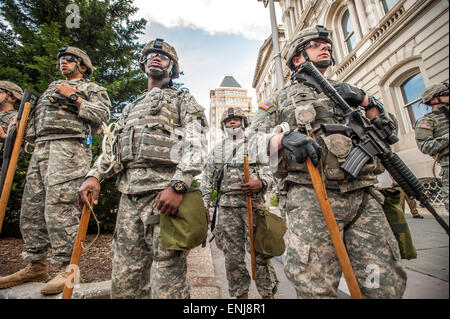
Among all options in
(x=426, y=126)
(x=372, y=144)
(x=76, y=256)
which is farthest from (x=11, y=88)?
(x=426, y=126)

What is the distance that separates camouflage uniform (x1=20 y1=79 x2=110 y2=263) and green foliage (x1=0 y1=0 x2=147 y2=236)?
2.26 metres

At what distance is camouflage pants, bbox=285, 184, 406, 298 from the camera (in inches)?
45.8

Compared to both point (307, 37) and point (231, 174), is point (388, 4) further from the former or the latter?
point (231, 174)

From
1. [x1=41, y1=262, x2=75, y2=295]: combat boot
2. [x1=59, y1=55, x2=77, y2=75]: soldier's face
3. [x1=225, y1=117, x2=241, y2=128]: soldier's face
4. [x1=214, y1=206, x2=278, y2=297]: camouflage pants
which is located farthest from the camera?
[x1=225, y1=117, x2=241, y2=128]: soldier's face

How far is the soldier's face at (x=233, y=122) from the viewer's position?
Answer: 3.87 m

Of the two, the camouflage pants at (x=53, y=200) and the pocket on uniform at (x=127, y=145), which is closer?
the pocket on uniform at (x=127, y=145)

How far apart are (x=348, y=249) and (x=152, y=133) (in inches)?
69.5

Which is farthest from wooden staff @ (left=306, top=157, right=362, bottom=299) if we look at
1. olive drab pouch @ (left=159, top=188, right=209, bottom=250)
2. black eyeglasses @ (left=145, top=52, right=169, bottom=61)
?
black eyeglasses @ (left=145, top=52, right=169, bottom=61)

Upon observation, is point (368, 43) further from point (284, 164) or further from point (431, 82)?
point (284, 164)

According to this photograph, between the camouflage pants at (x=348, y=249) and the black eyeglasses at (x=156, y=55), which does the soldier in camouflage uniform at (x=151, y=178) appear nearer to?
the black eyeglasses at (x=156, y=55)

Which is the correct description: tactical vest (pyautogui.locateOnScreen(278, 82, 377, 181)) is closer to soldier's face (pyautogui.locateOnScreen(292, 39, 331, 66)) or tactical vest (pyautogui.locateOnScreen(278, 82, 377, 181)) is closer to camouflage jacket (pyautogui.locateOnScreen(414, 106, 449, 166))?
soldier's face (pyautogui.locateOnScreen(292, 39, 331, 66))

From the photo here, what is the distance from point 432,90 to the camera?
0.89m

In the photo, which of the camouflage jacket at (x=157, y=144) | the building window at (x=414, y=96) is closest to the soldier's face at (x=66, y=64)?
the camouflage jacket at (x=157, y=144)
